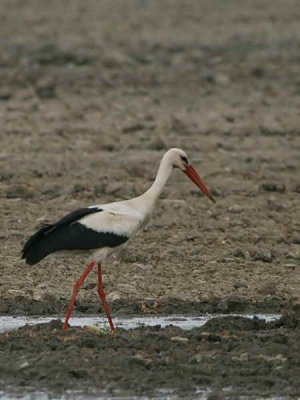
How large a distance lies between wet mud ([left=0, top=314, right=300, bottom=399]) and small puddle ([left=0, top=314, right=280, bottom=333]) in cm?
55

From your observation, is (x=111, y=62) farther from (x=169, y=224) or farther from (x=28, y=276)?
(x=28, y=276)

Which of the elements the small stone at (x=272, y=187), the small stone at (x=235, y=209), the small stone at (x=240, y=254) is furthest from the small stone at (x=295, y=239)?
the small stone at (x=272, y=187)

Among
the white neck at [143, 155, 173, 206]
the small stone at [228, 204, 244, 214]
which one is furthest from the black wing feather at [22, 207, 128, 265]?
the small stone at [228, 204, 244, 214]

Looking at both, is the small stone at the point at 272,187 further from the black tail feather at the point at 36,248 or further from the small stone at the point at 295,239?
the black tail feather at the point at 36,248

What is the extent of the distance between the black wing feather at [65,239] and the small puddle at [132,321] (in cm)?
54

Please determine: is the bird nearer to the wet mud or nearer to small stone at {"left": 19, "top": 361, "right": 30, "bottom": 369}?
the wet mud

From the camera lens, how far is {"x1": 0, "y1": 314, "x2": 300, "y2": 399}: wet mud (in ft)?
28.9

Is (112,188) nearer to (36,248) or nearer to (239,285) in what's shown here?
(239,285)

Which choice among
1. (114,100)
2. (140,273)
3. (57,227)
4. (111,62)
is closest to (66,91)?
(114,100)

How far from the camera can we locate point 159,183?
11.0m

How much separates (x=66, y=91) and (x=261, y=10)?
12775mm

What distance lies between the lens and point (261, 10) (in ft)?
117

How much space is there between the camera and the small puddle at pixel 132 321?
1054cm

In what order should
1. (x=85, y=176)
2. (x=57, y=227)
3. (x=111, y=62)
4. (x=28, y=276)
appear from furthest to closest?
(x=111, y=62), (x=85, y=176), (x=28, y=276), (x=57, y=227)
